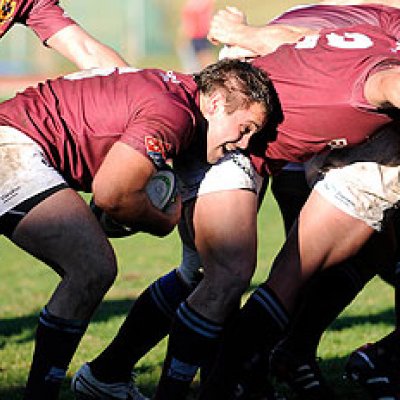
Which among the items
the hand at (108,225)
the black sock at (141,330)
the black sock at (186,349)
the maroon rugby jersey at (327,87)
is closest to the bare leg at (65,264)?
the hand at (108,225)

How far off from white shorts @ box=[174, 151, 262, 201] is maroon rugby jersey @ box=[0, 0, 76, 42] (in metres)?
0.89

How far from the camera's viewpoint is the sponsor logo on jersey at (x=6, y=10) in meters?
5.32

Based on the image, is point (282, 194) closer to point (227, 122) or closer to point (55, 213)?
point (227, 122)

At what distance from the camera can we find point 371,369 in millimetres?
5453

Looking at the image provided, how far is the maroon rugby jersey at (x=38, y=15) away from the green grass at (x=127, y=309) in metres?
1.75

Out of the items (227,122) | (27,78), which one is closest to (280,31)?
(227,122)

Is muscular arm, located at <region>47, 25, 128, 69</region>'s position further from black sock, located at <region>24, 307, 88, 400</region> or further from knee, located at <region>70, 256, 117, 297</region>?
black sock, located at <region>24, 307, 88, 400</region>

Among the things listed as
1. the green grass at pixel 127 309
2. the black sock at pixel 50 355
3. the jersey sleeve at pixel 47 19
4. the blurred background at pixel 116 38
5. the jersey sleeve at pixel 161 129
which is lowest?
the blurred background at pixel 116 38

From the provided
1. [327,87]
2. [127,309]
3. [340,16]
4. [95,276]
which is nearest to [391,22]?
[340,16]

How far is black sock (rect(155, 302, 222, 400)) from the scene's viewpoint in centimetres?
480

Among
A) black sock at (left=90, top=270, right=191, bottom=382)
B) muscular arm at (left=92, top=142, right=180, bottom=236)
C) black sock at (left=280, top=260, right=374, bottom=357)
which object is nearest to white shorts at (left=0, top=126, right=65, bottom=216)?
muscular arm at (left=92, top=142, right=180, bottom=236)

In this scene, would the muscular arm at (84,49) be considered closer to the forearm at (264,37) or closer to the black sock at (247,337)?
the forearm at (264,37)

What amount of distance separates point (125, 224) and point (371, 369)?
1.54 metres

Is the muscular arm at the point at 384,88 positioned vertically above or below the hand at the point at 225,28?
above
